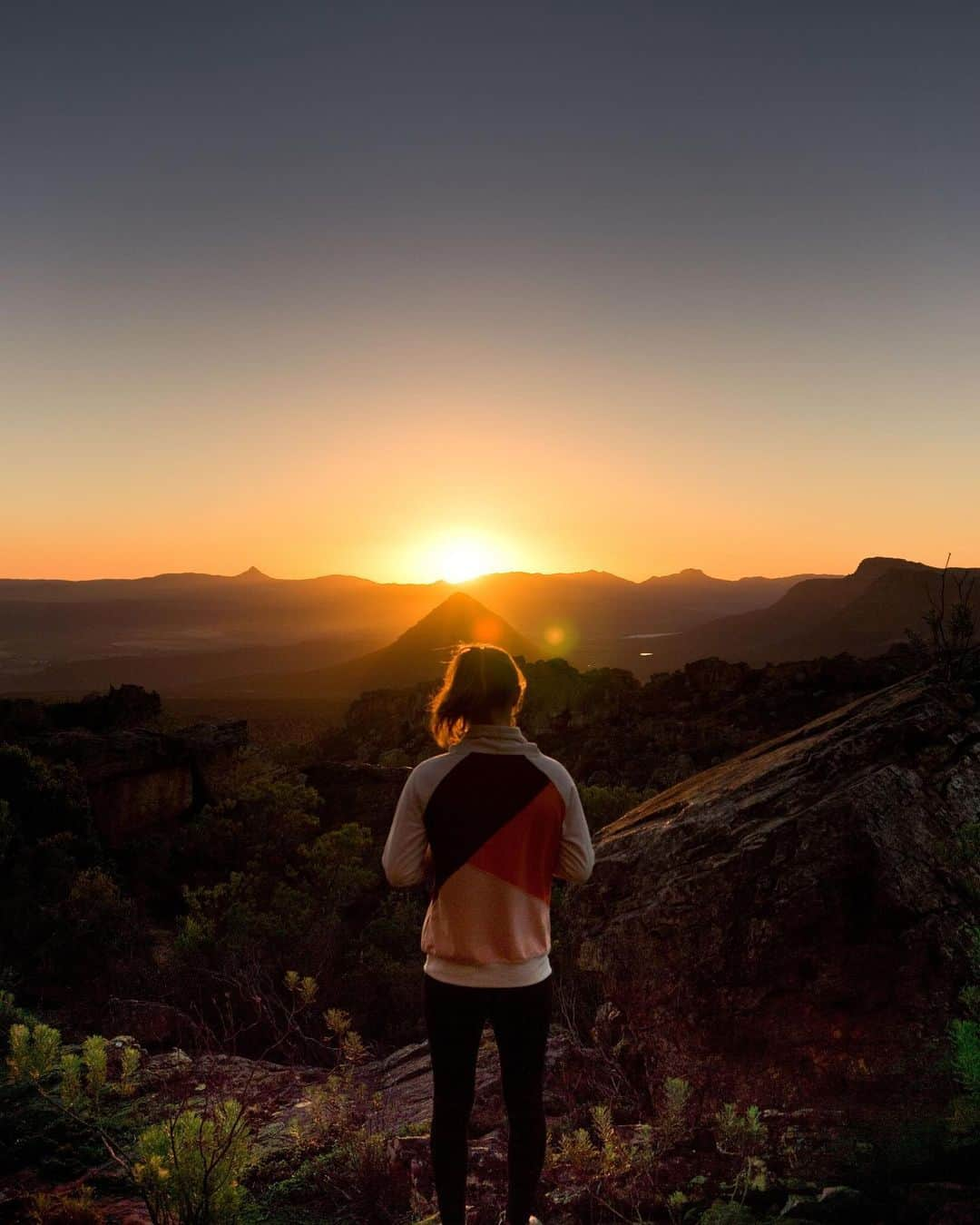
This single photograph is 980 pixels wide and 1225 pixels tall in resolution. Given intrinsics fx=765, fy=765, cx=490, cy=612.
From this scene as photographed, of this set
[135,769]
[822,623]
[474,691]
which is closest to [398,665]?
[822,623]

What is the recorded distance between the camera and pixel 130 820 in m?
19.3

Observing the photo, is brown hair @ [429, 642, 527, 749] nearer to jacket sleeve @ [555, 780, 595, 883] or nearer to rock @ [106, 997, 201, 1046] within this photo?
jacket sleeve @ [555, 780, 595, 883]

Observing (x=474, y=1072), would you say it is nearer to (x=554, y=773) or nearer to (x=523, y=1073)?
(x=523, y=1073)

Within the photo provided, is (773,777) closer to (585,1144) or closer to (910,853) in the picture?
(910,853)

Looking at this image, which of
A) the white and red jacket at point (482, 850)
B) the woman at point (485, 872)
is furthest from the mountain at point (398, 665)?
the white and red jacket at point (482, 850)

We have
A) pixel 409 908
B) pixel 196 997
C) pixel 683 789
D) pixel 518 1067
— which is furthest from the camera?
pixel 409 908

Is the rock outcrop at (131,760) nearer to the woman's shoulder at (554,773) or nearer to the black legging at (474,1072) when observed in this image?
the black legging at (474,1072)

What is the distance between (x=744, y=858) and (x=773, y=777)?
0.82 meters

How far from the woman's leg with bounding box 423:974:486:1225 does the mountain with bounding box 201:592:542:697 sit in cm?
8250

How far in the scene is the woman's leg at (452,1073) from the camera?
254 centimetres

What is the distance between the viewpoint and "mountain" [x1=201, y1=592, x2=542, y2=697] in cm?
9262

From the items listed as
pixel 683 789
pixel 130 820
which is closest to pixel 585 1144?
pixel 683 789

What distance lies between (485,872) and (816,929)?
256 centimetres

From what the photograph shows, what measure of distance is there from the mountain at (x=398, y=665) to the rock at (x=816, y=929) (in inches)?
3168
